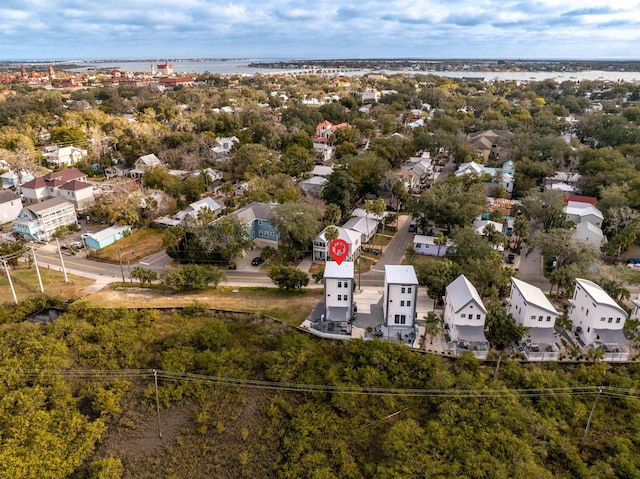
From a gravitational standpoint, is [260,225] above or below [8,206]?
below

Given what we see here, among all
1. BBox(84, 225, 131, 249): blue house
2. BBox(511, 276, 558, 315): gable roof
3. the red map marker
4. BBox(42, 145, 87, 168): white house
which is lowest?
BBox(84, 225, 131, 249): blue house

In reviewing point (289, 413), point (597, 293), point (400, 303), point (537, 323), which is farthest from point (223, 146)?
point (597, 293)

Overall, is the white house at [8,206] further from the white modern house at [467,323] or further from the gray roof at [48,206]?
the white modern house at [467,323]

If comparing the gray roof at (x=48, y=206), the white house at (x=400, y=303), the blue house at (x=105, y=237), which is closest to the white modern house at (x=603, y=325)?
the white house at (x=400, y=303)

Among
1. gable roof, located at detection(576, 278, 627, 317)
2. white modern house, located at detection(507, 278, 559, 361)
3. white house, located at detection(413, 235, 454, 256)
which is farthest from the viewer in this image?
white house, located at detection(413, 235, 454, 256)

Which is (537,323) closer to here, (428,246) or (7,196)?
(428,246)

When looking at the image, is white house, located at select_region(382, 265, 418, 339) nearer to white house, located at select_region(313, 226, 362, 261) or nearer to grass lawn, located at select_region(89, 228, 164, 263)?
white house, located at select_region(313, 226, 362, 261)

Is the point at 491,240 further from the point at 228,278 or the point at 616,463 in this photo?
the point at 228,278

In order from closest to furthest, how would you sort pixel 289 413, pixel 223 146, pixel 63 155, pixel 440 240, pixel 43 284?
pixel 289 413 → pixel 43 284 → pixel 440 240 → pixel 63 155 → pixel 223 146

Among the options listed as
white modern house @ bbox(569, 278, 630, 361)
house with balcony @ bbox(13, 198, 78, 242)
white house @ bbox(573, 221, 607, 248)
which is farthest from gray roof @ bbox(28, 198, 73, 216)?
white house @ bbox(573, 221, 607, 248)
